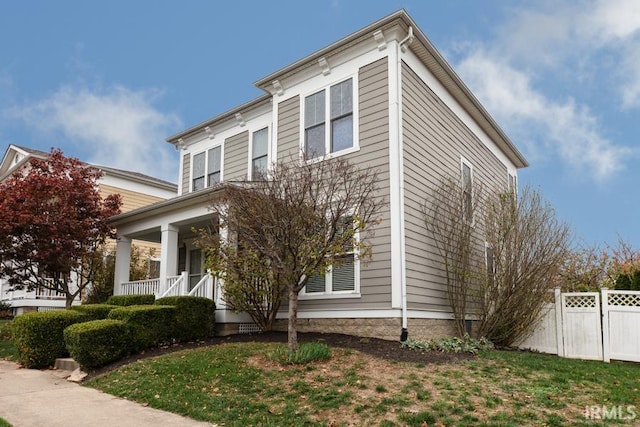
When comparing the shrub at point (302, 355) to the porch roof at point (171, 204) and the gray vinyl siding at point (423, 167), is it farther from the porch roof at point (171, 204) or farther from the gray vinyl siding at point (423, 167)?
the porch roof at point (171, 204)

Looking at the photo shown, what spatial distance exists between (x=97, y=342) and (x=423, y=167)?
25.9ft

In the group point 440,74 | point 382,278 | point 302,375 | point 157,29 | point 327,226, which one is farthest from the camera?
point 157,29

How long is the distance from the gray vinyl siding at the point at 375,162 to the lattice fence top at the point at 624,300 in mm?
4879

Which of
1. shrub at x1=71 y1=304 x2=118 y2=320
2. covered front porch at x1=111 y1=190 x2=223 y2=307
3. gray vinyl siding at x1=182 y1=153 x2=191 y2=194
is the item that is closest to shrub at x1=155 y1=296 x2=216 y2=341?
covered front porch at x1=111 y1=190 x2=223 y2=307

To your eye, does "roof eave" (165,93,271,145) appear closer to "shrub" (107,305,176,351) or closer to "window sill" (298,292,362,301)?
"window sill" (298,292,362,301)

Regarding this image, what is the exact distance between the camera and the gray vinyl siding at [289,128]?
43.3ft

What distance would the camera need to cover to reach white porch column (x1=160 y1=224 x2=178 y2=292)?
1360cm

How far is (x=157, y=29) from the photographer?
15094 mm

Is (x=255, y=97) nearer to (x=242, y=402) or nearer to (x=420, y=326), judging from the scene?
(x=420, y=326)

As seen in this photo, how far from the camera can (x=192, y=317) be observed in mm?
11281

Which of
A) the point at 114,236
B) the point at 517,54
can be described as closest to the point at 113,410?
the point at 114,236

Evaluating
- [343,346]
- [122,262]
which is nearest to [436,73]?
[343,346]

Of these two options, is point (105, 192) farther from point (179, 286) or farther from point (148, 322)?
point (148, 322)

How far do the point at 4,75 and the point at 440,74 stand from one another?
16.3 meters
